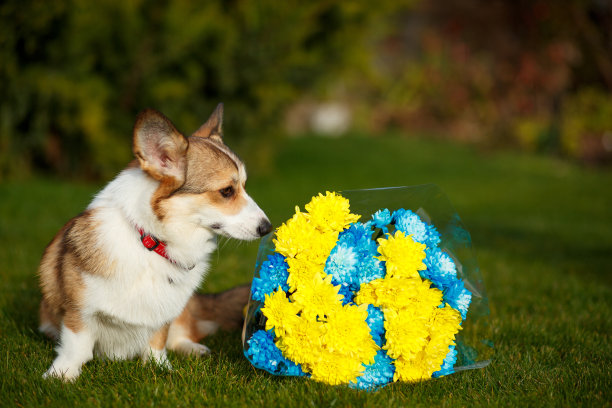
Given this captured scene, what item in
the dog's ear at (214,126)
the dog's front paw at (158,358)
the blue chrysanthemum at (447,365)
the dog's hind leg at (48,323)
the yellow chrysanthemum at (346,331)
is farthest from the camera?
the dog's ear at (214,126)

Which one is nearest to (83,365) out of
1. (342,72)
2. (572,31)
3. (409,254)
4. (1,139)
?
(409,254)

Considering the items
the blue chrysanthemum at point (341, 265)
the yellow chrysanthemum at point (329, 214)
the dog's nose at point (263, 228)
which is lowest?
the blue chrysanthemum at point (341, 265)

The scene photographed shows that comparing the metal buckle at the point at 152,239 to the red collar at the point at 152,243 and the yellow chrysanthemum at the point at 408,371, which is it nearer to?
the red collar at the point at 152,243

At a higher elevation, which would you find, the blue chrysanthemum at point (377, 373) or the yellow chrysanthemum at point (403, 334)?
the yellow chrysanthemum at point (403, 334)

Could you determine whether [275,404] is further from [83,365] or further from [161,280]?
[83,365]

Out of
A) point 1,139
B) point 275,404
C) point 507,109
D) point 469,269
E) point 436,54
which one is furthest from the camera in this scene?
point 436,54

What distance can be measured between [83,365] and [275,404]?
1080mm

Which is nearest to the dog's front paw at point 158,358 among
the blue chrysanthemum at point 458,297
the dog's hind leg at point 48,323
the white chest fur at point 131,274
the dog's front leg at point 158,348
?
the dog's front leg at point 158,348

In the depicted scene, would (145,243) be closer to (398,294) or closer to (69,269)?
(69,269)

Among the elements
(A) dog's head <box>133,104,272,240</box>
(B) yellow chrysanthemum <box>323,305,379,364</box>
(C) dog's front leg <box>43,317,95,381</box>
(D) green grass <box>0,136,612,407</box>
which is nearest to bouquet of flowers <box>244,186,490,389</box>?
(B) yellow chrysanthemum <box>323,305,379,364</box>

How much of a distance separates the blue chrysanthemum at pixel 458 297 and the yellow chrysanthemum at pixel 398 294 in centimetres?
11

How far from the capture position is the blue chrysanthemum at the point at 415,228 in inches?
108

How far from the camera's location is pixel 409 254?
102 inches

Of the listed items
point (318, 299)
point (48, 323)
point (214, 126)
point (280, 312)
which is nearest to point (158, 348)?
point (48, 323)
